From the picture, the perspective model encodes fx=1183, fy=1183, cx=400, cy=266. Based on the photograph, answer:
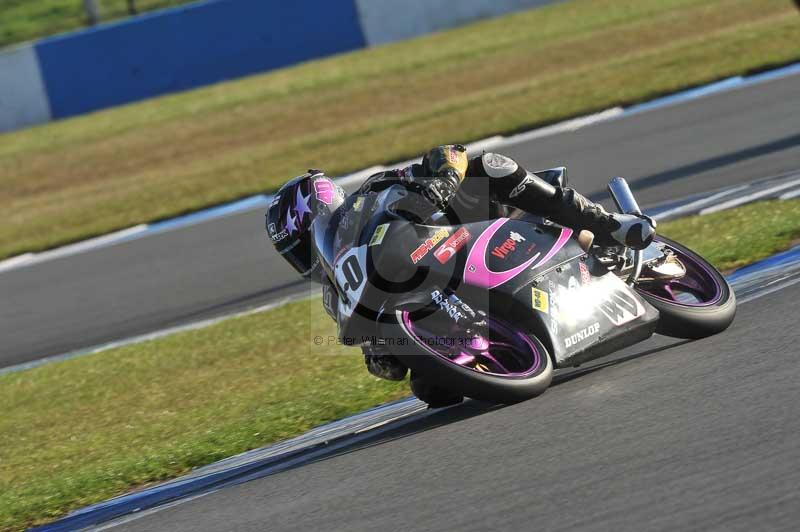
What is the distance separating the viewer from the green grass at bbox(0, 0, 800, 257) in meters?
15.4

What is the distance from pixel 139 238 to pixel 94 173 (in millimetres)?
5558

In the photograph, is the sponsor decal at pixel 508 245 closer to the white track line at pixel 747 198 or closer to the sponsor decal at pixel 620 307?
the sponsor decal at pixel 620 307

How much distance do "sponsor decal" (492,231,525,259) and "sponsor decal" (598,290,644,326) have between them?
455 millimetres

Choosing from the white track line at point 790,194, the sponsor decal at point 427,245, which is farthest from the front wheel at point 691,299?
the white track line at point 790,194

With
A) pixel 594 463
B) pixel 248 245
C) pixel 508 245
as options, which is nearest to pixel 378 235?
pixel 508 245

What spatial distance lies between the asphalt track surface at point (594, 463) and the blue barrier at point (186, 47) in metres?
18.3

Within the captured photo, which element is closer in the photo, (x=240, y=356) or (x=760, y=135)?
(x=240, y=356)

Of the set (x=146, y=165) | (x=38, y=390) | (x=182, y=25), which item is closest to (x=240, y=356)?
(x=38, y=390)

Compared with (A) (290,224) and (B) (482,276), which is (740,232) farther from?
(A) (290,224)

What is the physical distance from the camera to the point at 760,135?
1127cm

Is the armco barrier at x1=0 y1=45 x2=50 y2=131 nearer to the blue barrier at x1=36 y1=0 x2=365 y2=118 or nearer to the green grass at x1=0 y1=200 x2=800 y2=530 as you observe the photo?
the blue barrier at x1=36 y1=0 x2=365 y2=118

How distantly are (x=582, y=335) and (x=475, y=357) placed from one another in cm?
50

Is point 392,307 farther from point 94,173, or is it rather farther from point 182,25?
point 182,25

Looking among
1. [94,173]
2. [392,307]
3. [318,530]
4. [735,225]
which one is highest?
[392,307]
